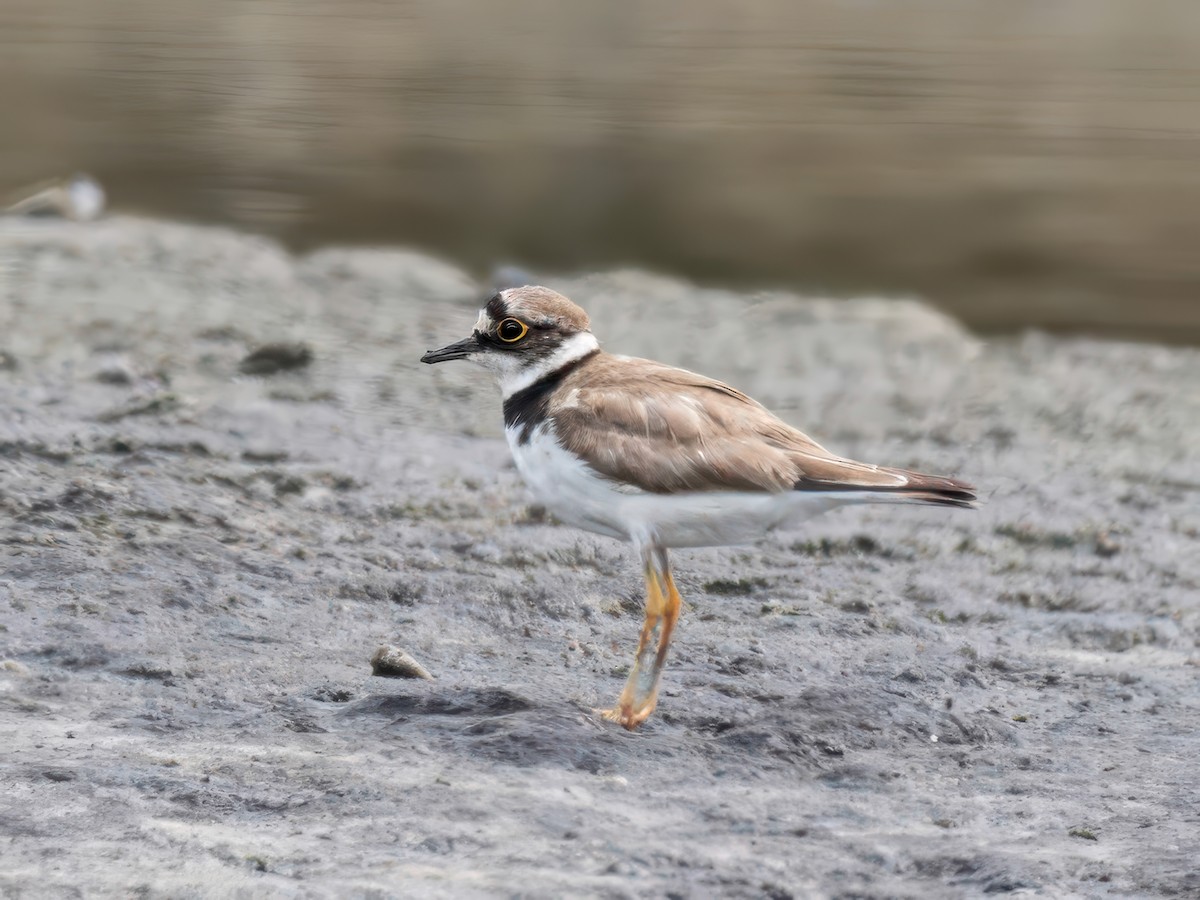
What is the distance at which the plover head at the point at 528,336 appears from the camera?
14.1 ft

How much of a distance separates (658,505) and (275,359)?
472 centimetres

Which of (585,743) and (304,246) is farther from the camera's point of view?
(304,246)

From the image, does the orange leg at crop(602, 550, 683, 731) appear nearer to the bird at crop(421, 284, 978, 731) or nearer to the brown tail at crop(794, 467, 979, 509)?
the bird at crop(421, 284, 978, 731)

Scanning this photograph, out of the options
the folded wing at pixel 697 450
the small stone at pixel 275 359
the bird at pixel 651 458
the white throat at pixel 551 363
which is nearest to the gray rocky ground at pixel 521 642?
the small stone at pixel 275 359

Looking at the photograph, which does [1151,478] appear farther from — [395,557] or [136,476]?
[136,476]

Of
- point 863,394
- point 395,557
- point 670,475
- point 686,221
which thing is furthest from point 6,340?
point 686,221

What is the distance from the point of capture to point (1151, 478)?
7.61 metres

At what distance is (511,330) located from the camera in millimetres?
4320

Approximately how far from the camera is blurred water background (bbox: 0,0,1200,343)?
13.5 meters

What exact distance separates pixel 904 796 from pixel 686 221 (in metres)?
11.0

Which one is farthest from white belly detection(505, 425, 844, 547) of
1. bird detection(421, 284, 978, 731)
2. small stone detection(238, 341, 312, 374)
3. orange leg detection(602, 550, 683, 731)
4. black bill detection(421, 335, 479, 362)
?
small stone detection(238, 341, 312, 374)

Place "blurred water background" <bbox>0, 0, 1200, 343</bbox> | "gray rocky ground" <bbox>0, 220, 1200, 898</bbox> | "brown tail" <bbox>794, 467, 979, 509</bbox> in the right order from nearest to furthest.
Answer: "gray rocky ground" <bbox>0, 220, 1200, 898</bbox>
"brown tail" <bbox>794, 467, 979, 509</bbox>
"blurred water background" <bbox>0, 0, 1200, 343</bbox>

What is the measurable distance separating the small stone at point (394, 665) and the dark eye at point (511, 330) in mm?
967

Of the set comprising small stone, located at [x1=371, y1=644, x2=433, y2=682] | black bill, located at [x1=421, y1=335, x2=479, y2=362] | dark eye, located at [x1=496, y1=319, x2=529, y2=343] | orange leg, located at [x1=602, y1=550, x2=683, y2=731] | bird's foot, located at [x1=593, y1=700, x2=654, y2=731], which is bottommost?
small stone, located at [x1=371, y1=644, x2=433, y2=682]
